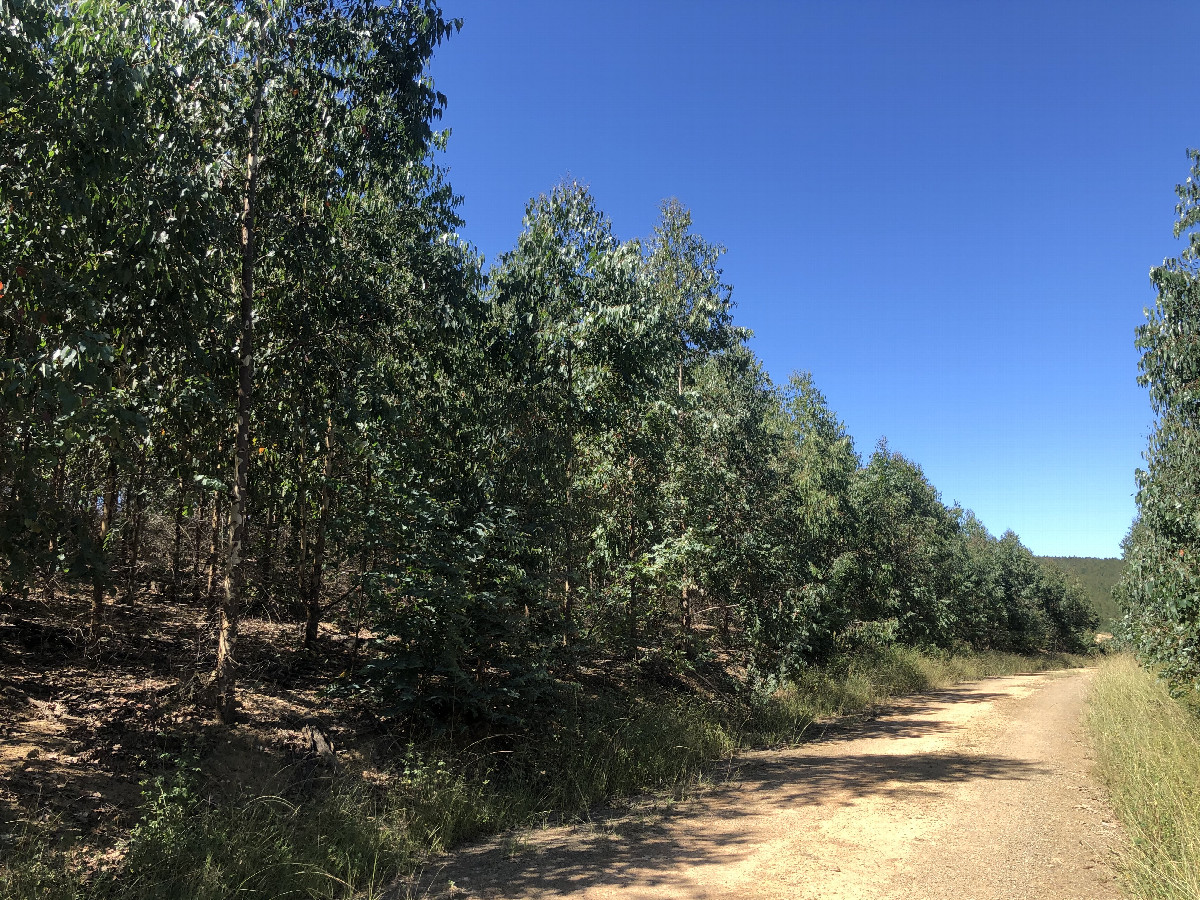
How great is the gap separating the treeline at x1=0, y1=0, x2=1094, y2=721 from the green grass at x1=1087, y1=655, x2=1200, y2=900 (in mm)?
5838

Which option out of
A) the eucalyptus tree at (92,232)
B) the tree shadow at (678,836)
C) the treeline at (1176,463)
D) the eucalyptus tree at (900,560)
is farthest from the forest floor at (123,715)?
the eucalyptus tree at (900,560)

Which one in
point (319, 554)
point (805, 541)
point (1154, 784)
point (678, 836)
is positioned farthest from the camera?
point (805, 541)

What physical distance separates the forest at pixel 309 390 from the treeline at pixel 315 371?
0.04 meters

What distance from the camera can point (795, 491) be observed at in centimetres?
1672

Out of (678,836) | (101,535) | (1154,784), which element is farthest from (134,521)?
(1154,784)

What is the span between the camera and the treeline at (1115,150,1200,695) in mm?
9156

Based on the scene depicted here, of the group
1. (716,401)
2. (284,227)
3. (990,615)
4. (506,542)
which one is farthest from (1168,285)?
(990,615)

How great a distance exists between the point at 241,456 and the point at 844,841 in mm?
6973

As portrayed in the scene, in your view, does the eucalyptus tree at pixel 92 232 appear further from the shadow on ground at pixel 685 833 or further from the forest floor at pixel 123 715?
the shadow on ground at pixel 685 833

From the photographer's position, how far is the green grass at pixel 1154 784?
A: 4875mm

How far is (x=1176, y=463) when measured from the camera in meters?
9.46

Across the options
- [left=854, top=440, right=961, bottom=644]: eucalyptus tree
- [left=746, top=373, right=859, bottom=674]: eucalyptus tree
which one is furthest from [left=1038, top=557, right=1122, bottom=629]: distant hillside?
[left=746, top=373, right=859, bottom=674]: eucalyptus tree

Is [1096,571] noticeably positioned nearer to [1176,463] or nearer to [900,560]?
[900,560]

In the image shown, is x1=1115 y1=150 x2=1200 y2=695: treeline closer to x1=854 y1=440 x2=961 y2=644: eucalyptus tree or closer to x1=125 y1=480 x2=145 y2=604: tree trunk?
x1=854 y1=440 x2=961 y2=644: eucalyptus tree
